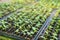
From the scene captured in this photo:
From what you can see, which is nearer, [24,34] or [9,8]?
[24,34]

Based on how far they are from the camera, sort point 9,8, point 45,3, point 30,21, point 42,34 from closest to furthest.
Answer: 1. point 42,34
2. point 30,21
3. point 9,8
4. point 45,3

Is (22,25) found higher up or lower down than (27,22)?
lower down

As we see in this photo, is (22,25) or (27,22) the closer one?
(22,25)

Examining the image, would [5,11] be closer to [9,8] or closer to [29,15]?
[9,8]

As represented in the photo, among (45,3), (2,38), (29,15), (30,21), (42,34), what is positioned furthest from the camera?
(45,3)

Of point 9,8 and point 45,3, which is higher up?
point 45,3

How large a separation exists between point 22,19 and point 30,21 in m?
0.30

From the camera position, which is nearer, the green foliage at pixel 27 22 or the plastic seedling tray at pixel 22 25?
the plastic seedling tray at pixel 22 25

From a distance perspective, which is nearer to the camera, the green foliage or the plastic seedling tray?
the plastic seedling tray

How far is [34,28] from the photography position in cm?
462

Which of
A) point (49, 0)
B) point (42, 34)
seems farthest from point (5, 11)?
point (49, 0)

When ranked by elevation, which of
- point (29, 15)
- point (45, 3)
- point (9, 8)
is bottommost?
point (29, 15)

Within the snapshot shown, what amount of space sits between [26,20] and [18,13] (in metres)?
Result: 0.69

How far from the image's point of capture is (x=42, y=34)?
4449 millimetres
